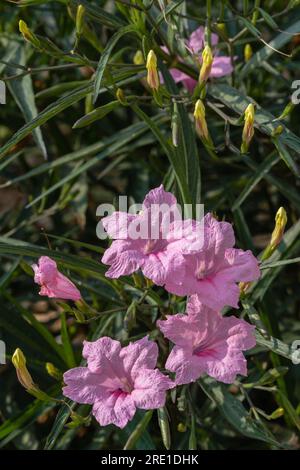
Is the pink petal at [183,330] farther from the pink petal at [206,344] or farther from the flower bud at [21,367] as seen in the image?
the flower bud at [21,367]

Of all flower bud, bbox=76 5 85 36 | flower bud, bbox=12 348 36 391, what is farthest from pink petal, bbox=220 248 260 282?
flower bud, bbox=76 5 85 36

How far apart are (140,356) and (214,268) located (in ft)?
0.39

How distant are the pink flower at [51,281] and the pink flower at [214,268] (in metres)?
0.14

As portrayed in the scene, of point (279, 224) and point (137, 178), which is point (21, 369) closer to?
point (279, 224)

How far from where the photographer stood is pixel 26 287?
61.6 inches

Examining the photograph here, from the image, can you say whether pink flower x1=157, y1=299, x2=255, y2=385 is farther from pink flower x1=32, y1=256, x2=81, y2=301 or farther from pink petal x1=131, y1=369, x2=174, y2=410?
pink flower x1=32, y1=256, x2=81, y2=301

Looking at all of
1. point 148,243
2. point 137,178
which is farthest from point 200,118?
point 137,178

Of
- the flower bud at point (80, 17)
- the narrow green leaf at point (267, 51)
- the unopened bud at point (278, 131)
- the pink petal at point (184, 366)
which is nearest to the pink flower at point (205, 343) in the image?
the pink petal at point (184, 366)

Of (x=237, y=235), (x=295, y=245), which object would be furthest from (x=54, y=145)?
(x=295, y=245)

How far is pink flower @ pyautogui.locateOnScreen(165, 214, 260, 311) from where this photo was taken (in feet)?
2.81

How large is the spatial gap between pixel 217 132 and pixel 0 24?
0.39m

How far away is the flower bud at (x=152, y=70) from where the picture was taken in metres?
0.92
